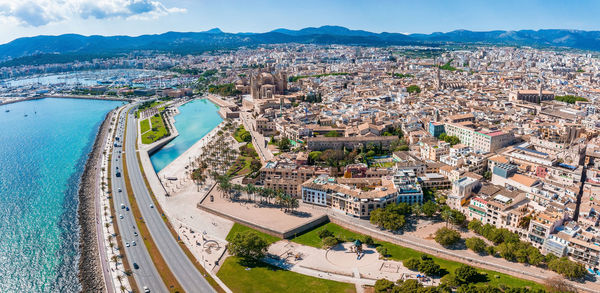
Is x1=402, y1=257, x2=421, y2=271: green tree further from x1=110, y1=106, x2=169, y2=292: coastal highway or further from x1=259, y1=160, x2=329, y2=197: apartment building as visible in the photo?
x1=110, y1=106, x2=169, y2=292: coastal highway

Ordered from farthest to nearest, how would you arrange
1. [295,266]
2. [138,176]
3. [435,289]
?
[138,176]
[295,266]
[435,289]

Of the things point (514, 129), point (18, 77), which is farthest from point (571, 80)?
point (18, 77)

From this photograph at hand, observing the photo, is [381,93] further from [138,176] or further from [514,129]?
[138,176]

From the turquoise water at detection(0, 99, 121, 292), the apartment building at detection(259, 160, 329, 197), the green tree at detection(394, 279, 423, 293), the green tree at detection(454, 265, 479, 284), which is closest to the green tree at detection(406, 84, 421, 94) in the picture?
the apartment building at detection(259, 160, 329, 197)

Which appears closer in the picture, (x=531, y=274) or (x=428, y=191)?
(x=531, y=274)

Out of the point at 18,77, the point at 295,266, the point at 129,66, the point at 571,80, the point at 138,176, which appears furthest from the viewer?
the point at 129,66

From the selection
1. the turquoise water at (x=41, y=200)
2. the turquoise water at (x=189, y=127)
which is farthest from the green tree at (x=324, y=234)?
the turquoise water at (x=189, y=127)

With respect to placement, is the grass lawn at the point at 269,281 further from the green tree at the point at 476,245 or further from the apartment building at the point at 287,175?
the apartment building at the point at 287,175
